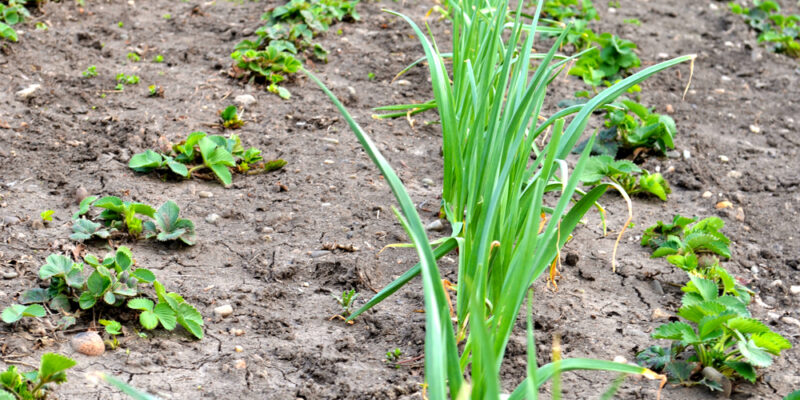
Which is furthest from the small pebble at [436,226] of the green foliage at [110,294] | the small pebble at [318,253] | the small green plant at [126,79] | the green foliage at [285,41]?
the small green plant at [126,79]

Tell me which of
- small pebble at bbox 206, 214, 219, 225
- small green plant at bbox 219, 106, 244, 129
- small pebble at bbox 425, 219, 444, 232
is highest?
small green plant at bbox 219, 106, 244, 129

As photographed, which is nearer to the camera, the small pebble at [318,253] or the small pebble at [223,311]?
the small pebble at [223,311]

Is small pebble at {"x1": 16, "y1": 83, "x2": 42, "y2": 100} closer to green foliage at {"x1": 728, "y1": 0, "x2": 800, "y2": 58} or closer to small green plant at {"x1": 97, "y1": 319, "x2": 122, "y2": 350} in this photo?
small green plant at {"x1": 97, "y1": 319, "x2": 122, "y2": 350}

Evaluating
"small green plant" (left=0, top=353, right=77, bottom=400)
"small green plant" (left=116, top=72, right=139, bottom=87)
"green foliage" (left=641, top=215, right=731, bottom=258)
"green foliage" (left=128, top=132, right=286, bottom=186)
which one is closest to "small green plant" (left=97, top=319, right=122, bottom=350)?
"small green plant" (left=0, top=353, right=77, bottom=400)

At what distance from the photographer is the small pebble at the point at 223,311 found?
5.71 feet

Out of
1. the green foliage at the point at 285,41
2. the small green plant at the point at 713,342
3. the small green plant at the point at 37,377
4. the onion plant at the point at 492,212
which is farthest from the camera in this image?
the green foliage at the point at 285,41

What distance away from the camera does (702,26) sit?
13.2 ft

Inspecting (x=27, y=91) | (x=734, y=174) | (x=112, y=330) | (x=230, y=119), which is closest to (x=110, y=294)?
(x=112, y=330)

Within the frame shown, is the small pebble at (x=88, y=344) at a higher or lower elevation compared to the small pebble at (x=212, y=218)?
higher

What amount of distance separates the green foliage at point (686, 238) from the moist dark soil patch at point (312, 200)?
0.18 ft

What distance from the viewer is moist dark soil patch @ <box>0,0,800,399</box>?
1.59 meters

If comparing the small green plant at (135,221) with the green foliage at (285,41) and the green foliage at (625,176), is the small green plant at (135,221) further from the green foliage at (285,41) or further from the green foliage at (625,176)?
the green foliage at (625,176)

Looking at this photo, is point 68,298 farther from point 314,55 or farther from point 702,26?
point 702,26

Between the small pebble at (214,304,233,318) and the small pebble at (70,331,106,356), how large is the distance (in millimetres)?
270
